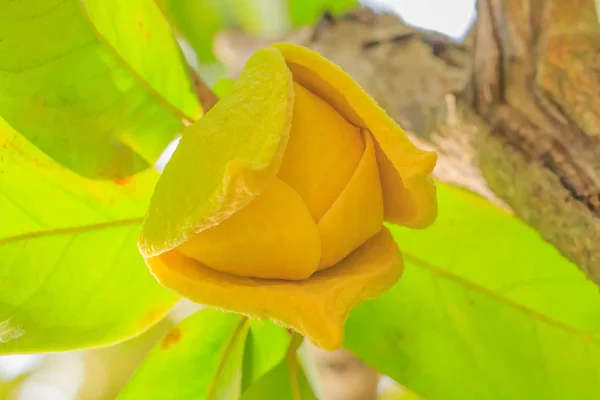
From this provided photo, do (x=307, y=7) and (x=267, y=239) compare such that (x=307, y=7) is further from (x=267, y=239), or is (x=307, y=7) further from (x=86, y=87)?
(x=267, y=239)

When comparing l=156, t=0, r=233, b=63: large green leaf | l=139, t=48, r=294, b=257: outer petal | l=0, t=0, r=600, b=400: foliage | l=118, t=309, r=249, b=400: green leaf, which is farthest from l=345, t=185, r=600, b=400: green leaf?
l=156, t=0, r=233, b=63: large green leaf

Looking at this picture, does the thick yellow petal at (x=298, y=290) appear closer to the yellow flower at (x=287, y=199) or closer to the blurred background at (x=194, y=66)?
the yellow flower at (x=287, y=199)

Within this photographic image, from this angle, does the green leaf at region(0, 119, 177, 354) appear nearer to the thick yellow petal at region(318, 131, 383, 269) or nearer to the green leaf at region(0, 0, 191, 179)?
the green leaf at region(0, 0, 191, 179)

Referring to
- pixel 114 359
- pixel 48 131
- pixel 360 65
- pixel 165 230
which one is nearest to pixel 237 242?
pixel 165 230

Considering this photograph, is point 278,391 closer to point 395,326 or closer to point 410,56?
point 395,326

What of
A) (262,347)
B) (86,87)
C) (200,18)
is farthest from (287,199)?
(200,18)
